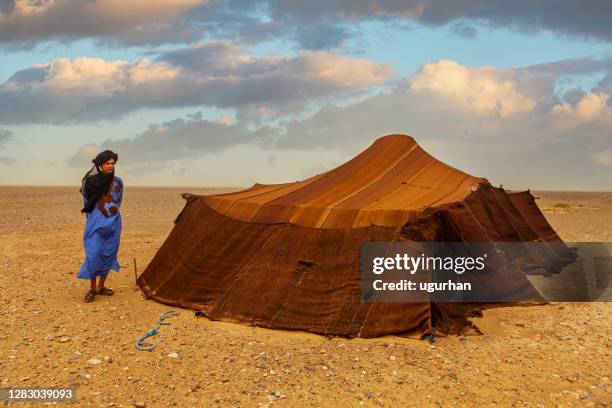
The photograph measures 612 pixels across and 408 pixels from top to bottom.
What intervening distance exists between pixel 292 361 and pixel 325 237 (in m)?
2.18

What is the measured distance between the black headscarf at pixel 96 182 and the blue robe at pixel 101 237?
10cm

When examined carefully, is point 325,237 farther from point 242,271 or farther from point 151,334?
point 151,334

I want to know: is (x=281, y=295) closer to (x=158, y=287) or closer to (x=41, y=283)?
(x=158, y=287)

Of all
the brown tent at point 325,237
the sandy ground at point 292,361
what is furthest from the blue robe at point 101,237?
the brown tent at point 325,237

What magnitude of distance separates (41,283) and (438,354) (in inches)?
296

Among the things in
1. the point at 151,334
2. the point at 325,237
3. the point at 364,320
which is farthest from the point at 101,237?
the point at 364,320

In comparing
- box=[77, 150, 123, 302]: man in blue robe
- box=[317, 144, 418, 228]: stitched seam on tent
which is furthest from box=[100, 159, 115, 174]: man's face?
box=[317, 144, 418, 228]: stitched seam on tent

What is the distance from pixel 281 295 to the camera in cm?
797

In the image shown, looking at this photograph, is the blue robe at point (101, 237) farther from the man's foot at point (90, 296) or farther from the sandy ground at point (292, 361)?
the sandy ground at point (292, 361)

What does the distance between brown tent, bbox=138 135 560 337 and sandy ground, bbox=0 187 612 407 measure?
12.1 inches

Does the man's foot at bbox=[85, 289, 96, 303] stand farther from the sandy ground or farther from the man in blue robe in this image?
the man in blue robe

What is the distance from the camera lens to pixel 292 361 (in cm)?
654

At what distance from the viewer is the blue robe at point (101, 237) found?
9039mm

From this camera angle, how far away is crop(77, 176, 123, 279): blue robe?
9.04 metres
